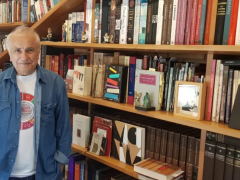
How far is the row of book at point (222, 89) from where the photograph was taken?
1245 mm

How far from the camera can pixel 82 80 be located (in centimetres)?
186

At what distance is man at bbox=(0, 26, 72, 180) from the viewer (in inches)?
54.5

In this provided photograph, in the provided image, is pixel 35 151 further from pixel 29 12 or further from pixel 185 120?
pixel 29 12

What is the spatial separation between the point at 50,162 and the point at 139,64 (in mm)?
785

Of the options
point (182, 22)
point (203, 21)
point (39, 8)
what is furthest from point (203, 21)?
point (39, 8)

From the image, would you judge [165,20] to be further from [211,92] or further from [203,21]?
[211,92]

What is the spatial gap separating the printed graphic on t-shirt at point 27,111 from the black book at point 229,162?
1.01m

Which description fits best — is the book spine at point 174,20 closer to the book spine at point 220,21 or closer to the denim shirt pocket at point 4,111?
the book spine at point 220,21

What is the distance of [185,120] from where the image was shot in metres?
1.31

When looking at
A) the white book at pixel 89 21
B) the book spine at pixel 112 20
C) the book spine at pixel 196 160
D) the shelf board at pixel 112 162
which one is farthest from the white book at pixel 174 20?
the shelf board at pixel 112 162

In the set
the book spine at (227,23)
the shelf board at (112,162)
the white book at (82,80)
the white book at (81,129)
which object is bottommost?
the shelf board at (112,162)

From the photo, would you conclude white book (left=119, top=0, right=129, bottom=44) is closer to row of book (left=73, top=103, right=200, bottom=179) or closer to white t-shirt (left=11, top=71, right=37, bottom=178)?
row of book (left=73, top=103, right=200, bottom=179)

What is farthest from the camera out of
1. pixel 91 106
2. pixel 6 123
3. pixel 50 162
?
pixel 91 106

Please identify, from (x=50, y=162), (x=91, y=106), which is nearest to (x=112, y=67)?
(x=91, y=106)
